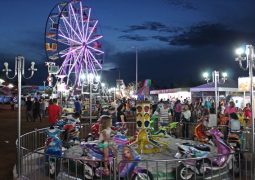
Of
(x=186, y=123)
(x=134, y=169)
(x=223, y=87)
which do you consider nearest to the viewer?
(x=134, y=169)

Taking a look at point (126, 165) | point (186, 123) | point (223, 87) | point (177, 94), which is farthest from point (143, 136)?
point (177, 94)

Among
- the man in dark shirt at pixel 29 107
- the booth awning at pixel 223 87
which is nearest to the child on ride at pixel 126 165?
the man in dark shirt at pixel 29 107

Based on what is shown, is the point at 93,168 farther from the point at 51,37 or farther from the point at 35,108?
the point at 51,37

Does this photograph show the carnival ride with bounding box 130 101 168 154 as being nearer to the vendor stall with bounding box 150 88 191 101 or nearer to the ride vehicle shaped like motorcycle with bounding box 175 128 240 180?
the ride vehicle shaped like motorcycle with bounding box 175 128 240 180

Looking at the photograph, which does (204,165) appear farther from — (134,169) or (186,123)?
(186,123)

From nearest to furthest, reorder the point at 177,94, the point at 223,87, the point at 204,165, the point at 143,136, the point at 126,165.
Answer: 1. the point at 126,165
2. the point at 204,165
3. the point at 143,136
4. the point at 223,87
5. the point at 177,94

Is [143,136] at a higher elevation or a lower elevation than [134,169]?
higher

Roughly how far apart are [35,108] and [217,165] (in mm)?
21042

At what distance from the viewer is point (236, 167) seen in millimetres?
8281

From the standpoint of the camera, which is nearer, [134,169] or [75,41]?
[134,169]

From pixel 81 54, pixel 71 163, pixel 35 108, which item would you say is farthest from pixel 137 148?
pixel 81 54

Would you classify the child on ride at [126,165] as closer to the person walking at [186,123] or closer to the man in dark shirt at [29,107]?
the person walking at [186,123]

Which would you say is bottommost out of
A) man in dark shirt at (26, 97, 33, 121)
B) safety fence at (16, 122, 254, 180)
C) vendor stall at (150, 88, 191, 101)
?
safety fence at (16, 122, 254, 180)

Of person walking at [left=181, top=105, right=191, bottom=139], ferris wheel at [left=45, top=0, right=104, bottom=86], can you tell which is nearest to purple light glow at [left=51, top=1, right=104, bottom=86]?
ferris wheel at [left=45, top=0, right=104, bottom=86]
